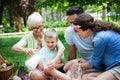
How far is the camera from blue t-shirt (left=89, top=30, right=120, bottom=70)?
3.73 metres

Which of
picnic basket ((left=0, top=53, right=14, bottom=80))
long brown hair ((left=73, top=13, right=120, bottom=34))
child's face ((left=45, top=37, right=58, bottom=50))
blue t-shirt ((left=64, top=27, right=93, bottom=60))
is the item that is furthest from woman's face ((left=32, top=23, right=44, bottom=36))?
long brown hair ((left=73, top=13, right=120, bottom=34))

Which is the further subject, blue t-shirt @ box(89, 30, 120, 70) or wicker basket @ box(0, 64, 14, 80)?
wicker basket @ box(0, 64, 14, 80)

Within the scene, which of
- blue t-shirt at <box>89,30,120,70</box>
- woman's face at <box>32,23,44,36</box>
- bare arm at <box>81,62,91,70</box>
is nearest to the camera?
blue t-shirt at <box>89,30,120,70</box>

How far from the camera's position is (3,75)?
15.5 feet

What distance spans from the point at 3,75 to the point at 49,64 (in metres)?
0.82

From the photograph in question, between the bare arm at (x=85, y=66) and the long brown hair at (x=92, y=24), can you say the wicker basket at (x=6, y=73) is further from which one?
the long brown hair at (x=92, y=24)

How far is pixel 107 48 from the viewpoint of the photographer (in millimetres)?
3789

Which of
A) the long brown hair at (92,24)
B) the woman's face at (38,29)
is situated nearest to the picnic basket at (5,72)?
the woman's face at (38,29)

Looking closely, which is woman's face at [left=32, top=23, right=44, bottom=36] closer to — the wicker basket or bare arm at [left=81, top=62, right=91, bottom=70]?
the wicker basket

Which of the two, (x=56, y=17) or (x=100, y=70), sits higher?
(x=100, y=70)

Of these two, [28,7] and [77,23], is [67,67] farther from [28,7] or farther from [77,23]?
[28,7]

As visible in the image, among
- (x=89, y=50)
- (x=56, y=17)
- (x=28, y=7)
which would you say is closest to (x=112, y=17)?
(x=28, y=7)

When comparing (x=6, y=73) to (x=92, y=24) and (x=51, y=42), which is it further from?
(x=92, y=24)

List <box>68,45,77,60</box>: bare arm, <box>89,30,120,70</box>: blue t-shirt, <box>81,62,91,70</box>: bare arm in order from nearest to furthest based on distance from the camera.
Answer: <box>89,30,120,70</box>: blue t-shirt → <box>81,62,91,70</box>: bare arm → <box>68,45,77,60</box>: bare arm
